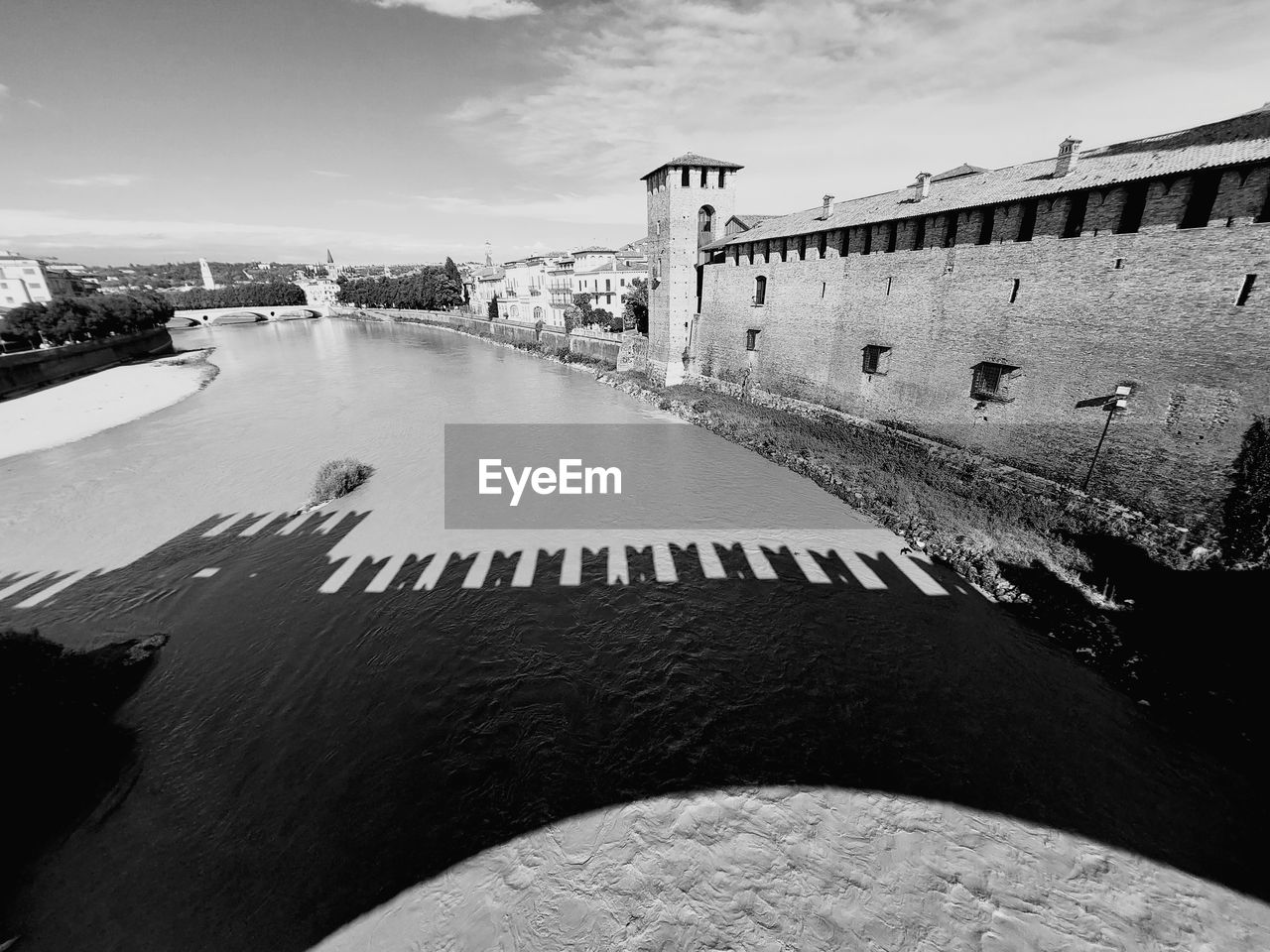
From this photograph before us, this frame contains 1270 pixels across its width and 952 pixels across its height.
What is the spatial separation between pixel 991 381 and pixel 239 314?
86033 mm

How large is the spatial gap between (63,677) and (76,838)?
2.43m

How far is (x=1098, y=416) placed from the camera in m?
10.1

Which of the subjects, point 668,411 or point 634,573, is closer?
point 634,573

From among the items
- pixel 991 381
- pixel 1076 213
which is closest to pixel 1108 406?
pixel 991 381

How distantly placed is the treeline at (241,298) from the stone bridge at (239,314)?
4.74 ft

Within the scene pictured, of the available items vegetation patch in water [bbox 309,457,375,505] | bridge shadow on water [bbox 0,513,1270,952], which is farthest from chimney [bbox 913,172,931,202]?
vegetation patch in water [bbox 309,457,375,505]

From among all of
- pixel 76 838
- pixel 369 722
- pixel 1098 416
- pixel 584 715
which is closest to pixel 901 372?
pixel 1098 416

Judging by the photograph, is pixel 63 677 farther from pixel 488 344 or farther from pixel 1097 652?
pixel 488 344

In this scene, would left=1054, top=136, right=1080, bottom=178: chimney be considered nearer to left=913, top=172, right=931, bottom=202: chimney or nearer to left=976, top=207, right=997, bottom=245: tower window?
left=976, top=207, right=997, bottom=245: tower window

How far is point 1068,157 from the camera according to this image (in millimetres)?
10742

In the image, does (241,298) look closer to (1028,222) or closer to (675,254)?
(675,254)

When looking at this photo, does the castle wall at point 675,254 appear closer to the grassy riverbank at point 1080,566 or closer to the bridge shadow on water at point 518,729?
the grassy riverbank at point 1080,566

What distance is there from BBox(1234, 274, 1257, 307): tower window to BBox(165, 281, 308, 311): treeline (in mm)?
94760

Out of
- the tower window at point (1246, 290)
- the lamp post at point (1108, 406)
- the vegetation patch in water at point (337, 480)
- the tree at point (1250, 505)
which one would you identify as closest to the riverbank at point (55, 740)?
the vegetation patch in water at point (337, 480)
